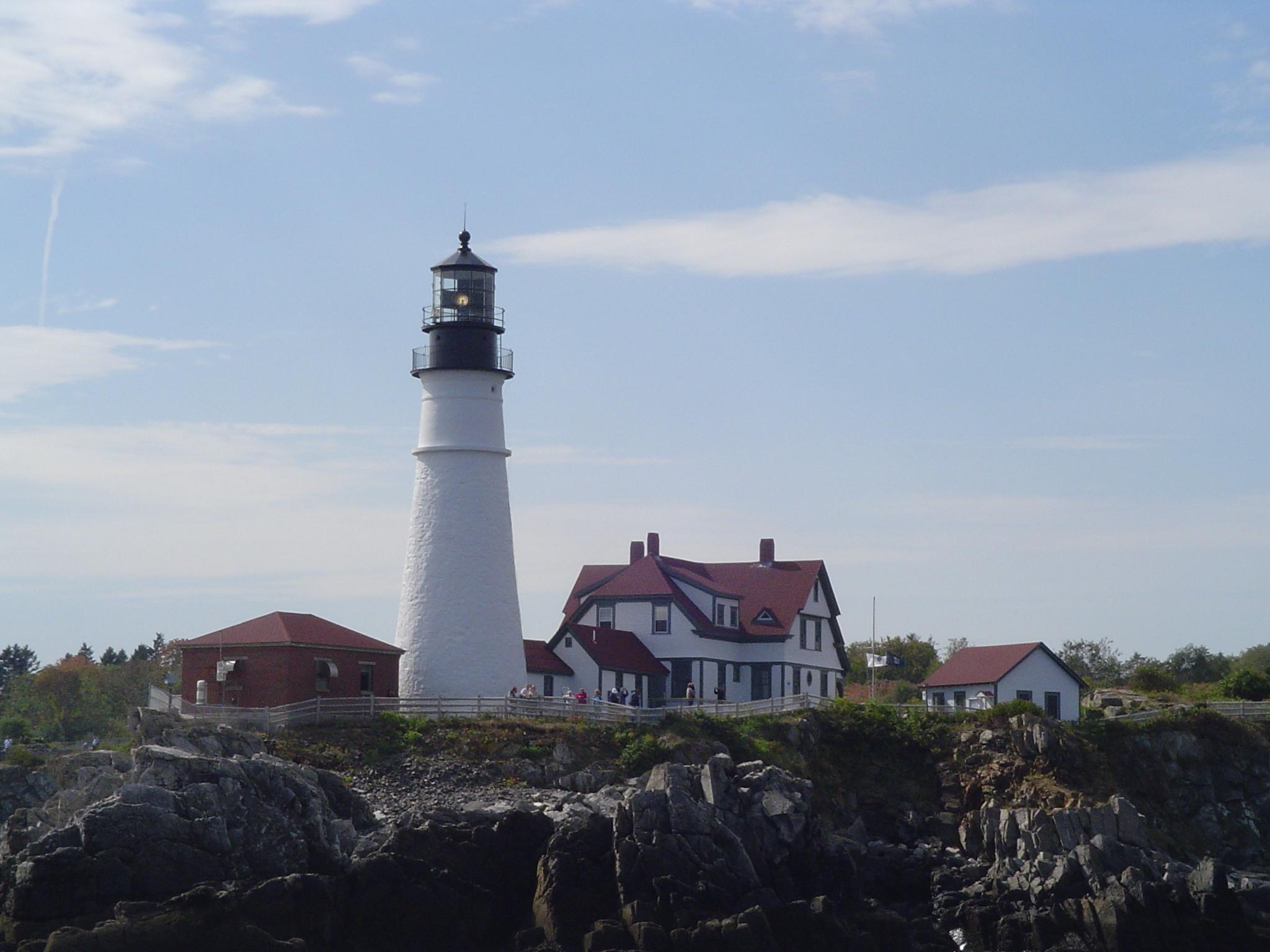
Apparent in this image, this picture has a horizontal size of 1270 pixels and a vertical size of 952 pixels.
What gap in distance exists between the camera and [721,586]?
54.2 meters

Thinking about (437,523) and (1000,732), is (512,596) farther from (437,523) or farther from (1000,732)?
(1000,732)

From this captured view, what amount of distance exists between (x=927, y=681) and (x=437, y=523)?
55.1 ft

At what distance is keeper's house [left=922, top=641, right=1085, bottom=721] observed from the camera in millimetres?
49344

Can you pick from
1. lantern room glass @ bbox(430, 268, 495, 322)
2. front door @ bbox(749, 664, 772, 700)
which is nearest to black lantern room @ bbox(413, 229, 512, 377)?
lantern room glass @ bbox(430, 268, 495, 322)

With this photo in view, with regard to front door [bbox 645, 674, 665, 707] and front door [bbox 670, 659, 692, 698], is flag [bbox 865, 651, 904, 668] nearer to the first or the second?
front door [bbox 670, 659, 692, 698]

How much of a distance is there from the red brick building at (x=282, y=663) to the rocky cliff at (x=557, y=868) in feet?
14.3

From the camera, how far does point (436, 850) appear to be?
103 feet

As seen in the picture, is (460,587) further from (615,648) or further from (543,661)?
(615,648)

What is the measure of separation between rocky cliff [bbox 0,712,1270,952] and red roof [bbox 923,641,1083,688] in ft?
34.4

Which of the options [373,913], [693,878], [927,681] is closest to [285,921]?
[373,913]

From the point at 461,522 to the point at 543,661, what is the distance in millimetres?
6623

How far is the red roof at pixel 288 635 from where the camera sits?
40.8 meters

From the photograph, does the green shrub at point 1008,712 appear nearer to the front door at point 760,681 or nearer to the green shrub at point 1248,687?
the front door at point 760,681

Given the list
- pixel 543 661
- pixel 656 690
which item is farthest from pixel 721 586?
pixel 543 661
